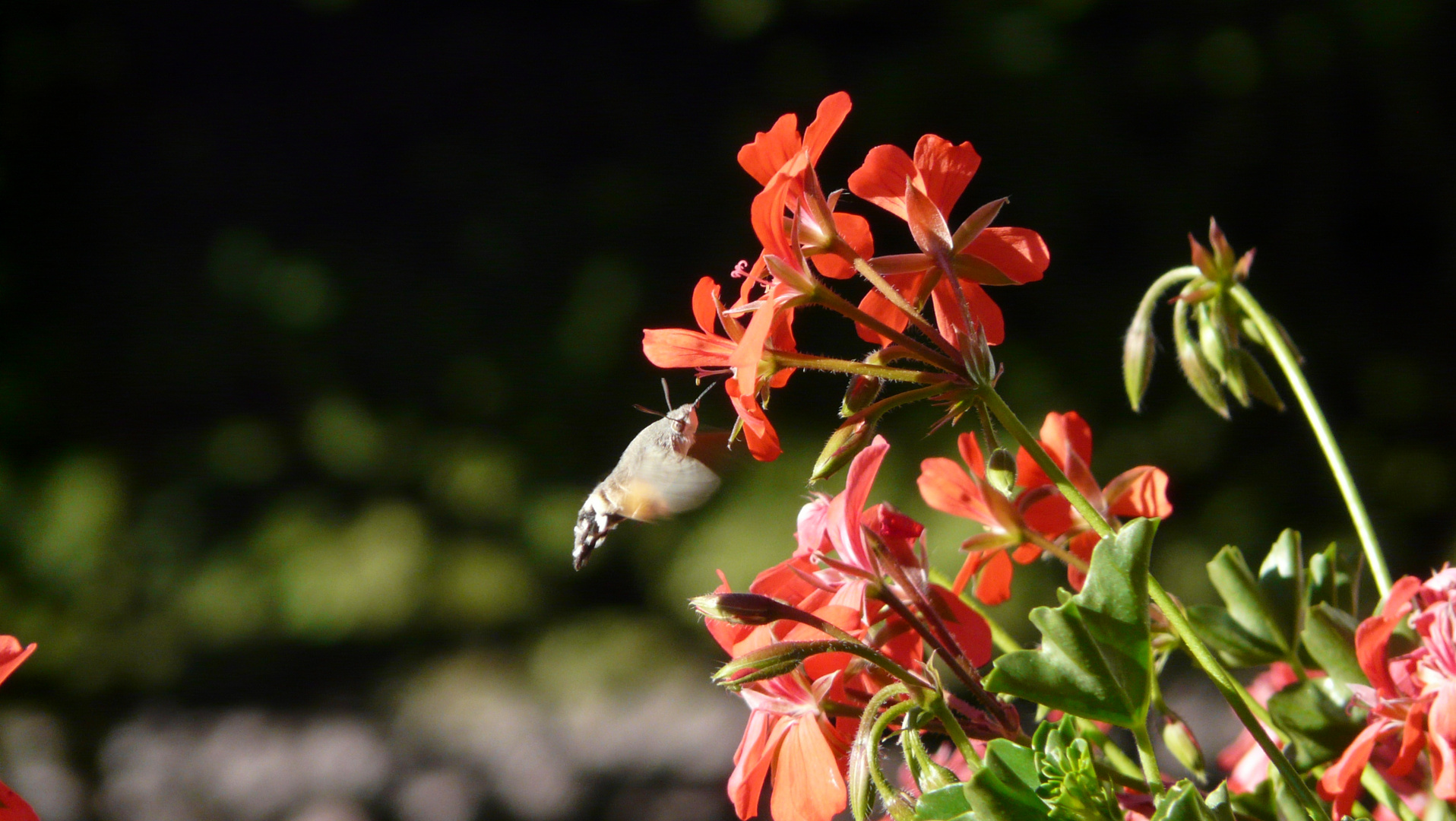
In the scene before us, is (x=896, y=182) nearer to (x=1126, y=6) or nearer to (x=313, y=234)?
(x=1126, y=6)

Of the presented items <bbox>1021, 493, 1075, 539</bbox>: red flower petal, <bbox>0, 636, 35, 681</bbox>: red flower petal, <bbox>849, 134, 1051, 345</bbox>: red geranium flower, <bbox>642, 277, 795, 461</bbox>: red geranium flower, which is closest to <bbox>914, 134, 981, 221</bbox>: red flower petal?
<bbox>849, 134, 1051, 345</bbox>: red geranium flower

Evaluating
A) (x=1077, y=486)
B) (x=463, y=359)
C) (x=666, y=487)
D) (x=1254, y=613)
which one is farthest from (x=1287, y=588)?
(x=463, y=359)

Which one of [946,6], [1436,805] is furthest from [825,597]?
[946,6]

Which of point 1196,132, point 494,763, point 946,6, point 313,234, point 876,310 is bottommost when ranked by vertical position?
point 876,310

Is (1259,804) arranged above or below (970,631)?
below

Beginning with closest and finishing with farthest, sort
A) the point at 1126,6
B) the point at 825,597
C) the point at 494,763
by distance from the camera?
the point at 825,597, the point at 1126,6, the point at 494,763

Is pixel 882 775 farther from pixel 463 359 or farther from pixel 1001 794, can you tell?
pixel 463 359
